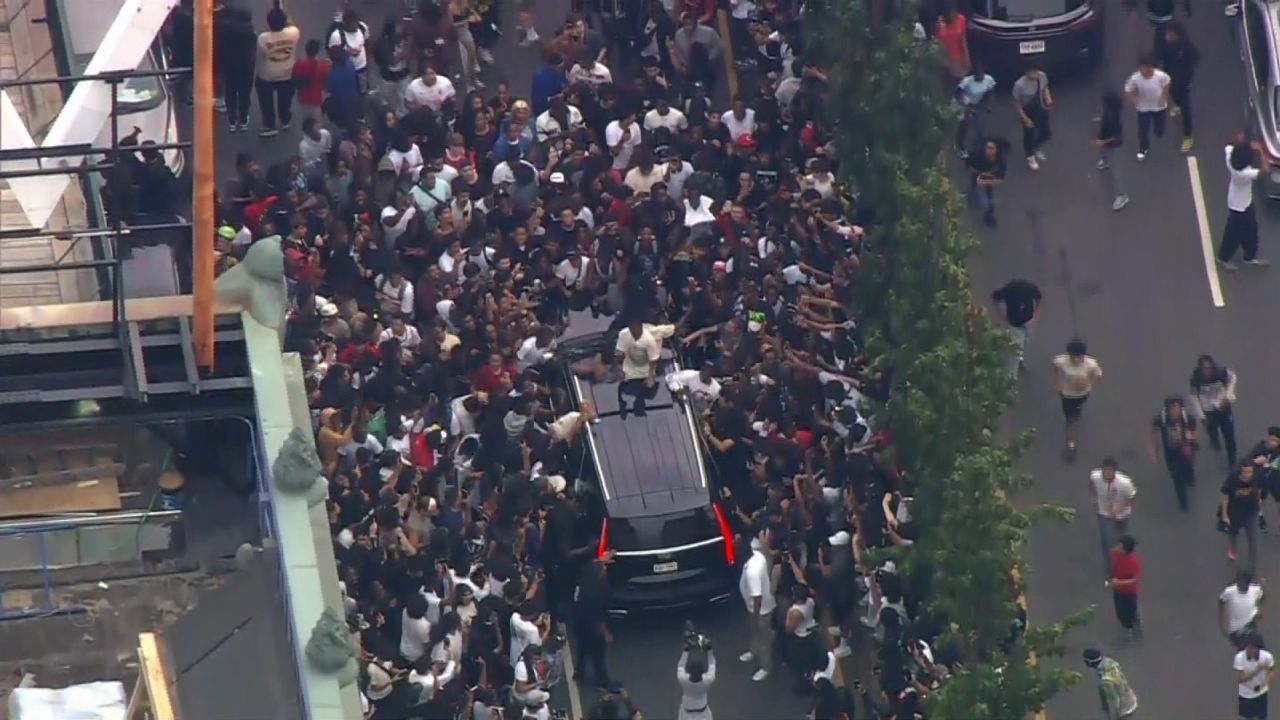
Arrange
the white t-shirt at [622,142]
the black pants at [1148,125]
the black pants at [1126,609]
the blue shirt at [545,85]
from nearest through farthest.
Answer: the black pants at [1126,609] → the white t-shirt at [622,142] → the blue shirt at [545,85] → the black pants at [1148,125]

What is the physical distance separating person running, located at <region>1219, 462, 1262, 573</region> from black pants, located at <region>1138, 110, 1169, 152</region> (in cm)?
569

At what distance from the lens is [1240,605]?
26.0 metres

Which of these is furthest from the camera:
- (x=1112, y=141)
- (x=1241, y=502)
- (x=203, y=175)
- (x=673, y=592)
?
(x=1112, y=141)

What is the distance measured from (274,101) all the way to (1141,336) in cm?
931

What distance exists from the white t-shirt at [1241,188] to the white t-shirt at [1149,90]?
4.32ft

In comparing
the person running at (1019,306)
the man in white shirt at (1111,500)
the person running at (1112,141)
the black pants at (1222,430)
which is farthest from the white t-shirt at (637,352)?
the person running at (1112,141)

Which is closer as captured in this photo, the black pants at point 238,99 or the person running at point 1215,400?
the person running at point 1215,400

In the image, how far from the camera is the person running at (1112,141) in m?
32.4

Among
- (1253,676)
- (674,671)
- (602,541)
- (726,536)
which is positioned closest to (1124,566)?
(1253,676)

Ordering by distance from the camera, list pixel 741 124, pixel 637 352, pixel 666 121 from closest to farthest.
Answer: pixel 637 352, pixel 666 121, pixel 741 124

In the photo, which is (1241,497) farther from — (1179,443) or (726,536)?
(726,536)

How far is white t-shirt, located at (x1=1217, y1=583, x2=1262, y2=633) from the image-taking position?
84.9 feet

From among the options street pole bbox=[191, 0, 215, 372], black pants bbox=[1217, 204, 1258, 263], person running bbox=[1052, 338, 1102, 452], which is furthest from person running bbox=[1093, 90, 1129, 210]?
street pole bbox=[191, 0, 215, 372]

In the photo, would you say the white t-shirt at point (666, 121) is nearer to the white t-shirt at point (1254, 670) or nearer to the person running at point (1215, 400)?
the person running at point (1215, 400)
